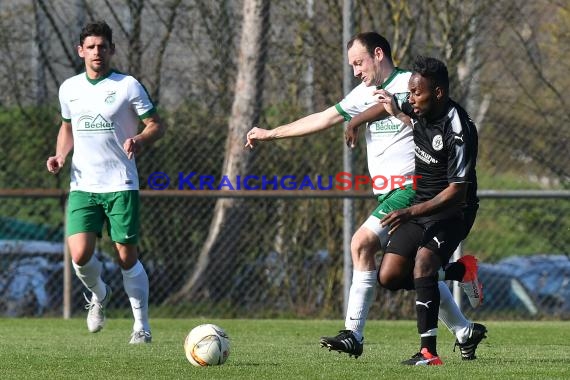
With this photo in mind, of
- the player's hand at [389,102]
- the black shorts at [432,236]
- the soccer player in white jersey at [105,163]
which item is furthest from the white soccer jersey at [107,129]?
the black shorts at [432,236]

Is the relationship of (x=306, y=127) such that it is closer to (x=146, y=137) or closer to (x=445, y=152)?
Answer: (x=445, y=152)

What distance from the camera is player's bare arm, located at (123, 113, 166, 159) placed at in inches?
334

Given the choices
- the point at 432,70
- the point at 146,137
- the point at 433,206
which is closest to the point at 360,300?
the point at 433,206

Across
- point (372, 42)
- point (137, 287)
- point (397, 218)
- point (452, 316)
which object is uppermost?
point (372, 42)

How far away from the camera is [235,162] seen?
41.1ft

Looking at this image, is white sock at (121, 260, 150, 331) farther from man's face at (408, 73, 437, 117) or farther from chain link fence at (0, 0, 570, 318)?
chain link fence at (0, 0, 570, 318)

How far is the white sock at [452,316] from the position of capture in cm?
717

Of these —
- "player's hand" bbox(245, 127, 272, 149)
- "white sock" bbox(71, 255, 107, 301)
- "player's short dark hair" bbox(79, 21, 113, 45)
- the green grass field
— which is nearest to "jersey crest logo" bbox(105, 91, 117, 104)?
"player's short dark hair" bbox(79, 21, 113, 45)

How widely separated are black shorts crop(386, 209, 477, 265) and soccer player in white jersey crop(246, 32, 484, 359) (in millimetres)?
297

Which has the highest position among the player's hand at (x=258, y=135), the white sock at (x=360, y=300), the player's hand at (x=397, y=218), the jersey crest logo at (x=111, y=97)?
the jersey crest logo at (x=111, y=97)

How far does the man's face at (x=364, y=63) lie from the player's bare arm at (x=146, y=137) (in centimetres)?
179

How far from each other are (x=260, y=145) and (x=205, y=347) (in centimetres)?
612

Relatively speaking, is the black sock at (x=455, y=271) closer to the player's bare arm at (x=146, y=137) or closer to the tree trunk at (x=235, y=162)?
the player's bare arm at (x=146, y=137)

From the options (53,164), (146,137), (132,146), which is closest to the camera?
(132,146)
